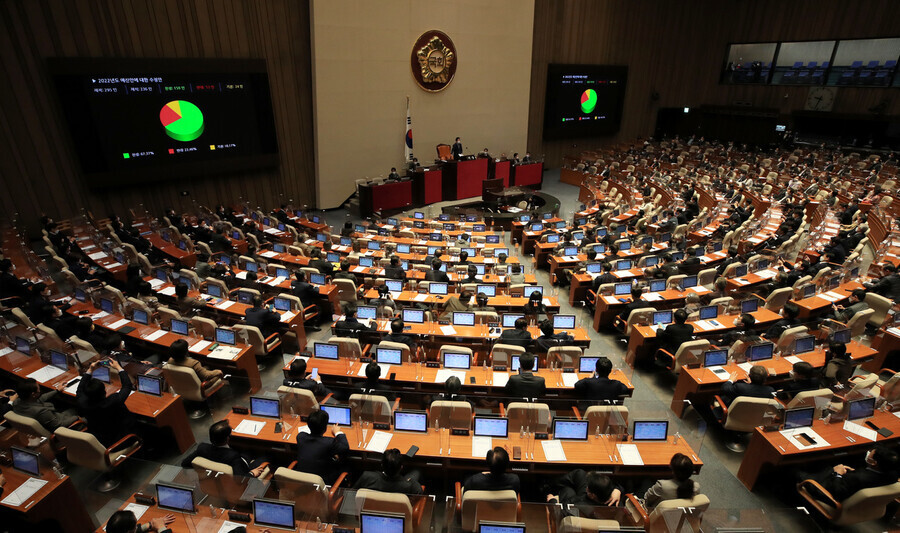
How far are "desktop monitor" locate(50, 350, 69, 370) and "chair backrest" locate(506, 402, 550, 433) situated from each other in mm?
6098

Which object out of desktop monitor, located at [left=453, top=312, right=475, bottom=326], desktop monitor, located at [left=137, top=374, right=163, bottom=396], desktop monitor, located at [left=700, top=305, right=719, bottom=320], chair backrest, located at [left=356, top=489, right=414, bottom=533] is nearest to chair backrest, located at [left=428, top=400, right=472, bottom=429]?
chair backrest, located at [left=356, top=489, right=414, bottom=533]

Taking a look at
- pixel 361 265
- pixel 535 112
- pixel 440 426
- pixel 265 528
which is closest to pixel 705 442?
pixel 440 426

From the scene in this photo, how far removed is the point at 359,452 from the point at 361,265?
247 inches

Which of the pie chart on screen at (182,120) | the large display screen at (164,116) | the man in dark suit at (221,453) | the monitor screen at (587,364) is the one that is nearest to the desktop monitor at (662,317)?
the monitor screen at (587,364)

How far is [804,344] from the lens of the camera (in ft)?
23.0

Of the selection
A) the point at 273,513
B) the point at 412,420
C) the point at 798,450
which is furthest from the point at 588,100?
the point at 273,513

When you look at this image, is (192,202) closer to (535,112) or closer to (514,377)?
(514,377)

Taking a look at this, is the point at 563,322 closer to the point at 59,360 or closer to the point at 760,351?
the point at 760,351

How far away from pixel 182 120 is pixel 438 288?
1059 centimetres

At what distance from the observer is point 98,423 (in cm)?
551

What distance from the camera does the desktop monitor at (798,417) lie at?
5.53 metres

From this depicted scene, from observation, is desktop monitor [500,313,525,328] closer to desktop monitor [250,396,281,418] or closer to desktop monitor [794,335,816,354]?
desktop monitor [250,396,281,418]

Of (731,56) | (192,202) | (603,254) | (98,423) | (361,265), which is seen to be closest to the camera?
(98,423)

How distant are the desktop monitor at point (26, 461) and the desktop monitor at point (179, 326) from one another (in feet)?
9.70
